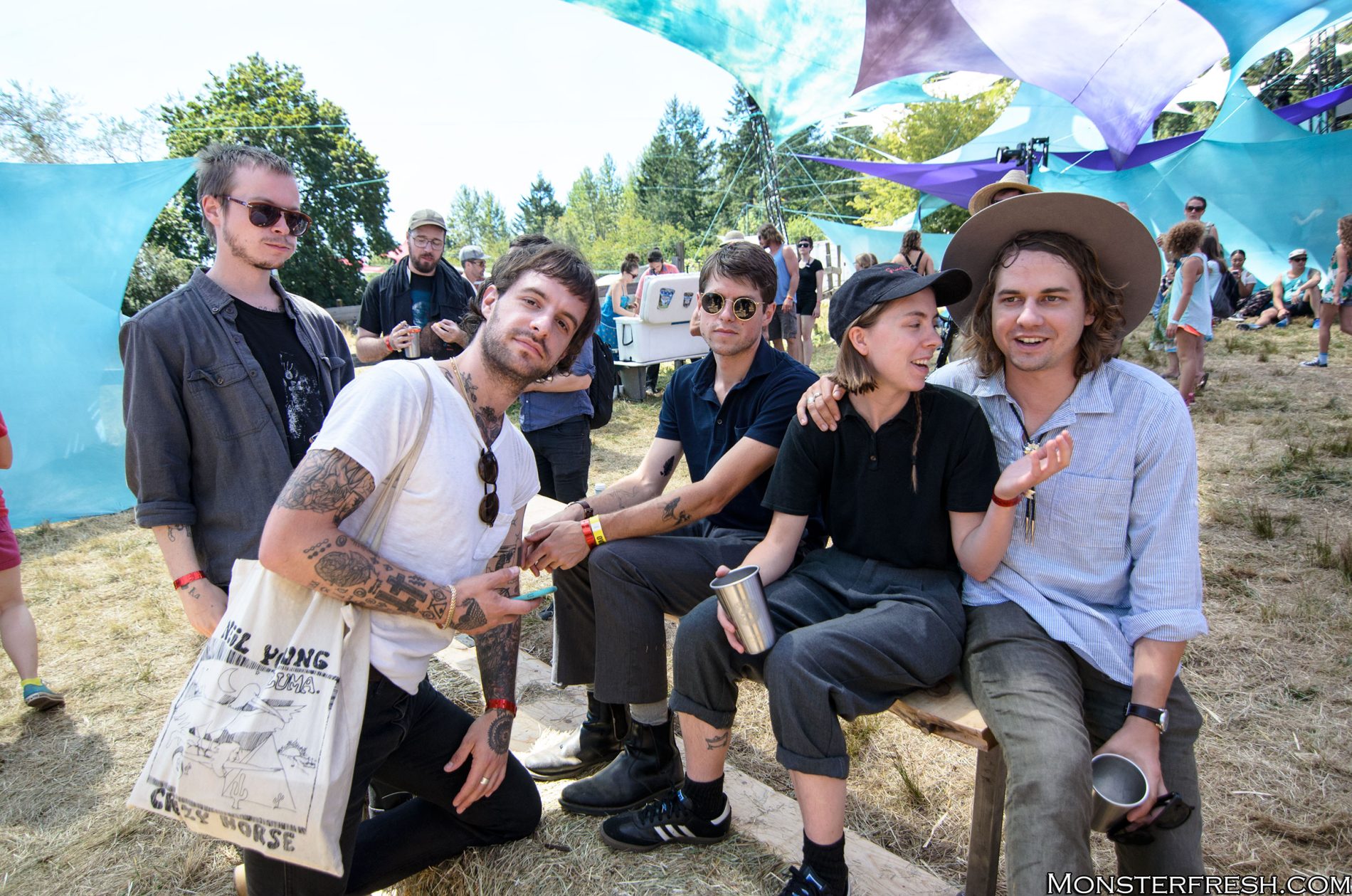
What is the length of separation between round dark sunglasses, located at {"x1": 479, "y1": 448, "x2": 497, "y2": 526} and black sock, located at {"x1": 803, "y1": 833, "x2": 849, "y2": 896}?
45.6 inches

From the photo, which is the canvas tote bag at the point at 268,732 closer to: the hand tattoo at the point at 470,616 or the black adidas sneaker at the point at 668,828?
the hand tattoo at the point at 470,616

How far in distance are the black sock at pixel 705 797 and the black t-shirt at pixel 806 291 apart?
987 cm

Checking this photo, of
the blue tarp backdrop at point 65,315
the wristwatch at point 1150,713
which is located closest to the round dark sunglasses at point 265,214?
the wristwatch at point 1150,713

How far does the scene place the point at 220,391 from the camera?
86.0 inches

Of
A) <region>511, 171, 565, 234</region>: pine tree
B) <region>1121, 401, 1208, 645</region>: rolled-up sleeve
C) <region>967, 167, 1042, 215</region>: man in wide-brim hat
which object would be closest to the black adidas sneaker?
<region>1121, 401, 1208, 645</region>: rolled-up sleeve

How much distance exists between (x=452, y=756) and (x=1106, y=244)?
2.41 meters

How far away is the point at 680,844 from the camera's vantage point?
2.22 metres

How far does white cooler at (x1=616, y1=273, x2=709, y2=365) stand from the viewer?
9.65m

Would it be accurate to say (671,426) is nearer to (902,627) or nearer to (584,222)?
(902,627)

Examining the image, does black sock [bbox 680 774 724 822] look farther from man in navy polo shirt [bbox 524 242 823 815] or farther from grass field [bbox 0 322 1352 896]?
man in navy polo shirt [bbox 524 242 823 815]

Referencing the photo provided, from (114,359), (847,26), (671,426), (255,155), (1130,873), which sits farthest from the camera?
(847,26)

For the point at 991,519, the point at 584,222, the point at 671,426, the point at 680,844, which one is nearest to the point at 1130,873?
the point at 991,519

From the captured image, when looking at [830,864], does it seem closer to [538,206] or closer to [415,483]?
[415,483]

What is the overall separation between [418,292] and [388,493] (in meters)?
3.20
